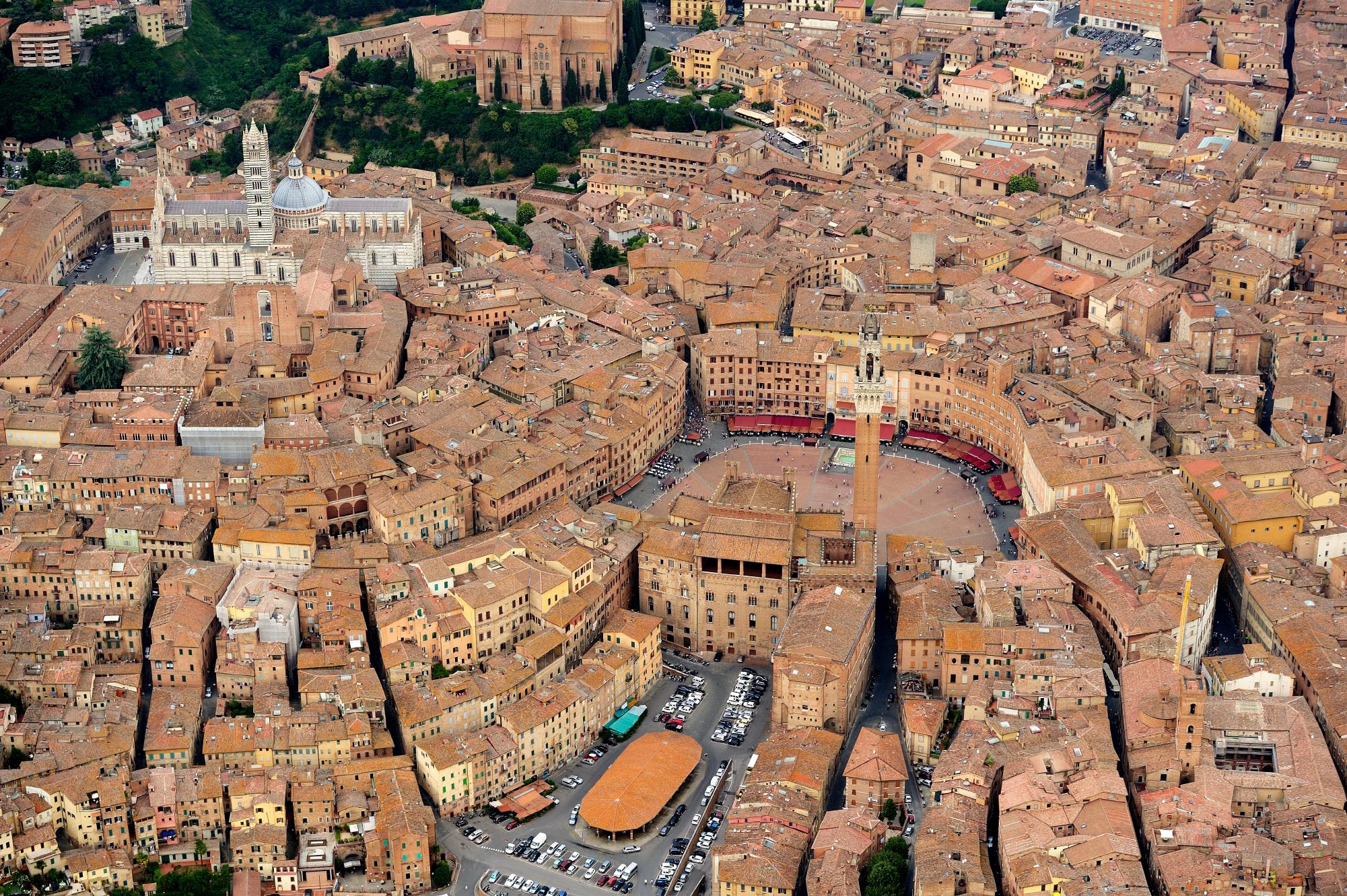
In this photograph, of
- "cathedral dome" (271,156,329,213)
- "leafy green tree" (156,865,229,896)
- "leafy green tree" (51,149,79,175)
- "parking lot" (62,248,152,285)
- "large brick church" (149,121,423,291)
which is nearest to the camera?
"leafy green tree" (156,865,229,896)

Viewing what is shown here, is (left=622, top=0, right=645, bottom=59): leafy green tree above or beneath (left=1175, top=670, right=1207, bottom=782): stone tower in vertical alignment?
above

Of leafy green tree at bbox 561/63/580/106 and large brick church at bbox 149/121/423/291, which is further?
leafy green tree at bbox 561/63/580/106

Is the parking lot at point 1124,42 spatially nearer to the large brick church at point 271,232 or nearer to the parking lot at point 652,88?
the parking lot at point 652,88

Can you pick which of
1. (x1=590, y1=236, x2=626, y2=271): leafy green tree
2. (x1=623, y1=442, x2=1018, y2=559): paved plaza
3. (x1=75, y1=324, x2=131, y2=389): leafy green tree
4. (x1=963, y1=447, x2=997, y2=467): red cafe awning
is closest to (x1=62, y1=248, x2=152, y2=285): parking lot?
(x1=75, y1=324, x2=131, y2=389): leafy green tree

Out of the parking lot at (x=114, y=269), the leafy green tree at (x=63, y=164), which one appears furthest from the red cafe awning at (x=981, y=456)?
the leafy green tree at (x=63, y=164)

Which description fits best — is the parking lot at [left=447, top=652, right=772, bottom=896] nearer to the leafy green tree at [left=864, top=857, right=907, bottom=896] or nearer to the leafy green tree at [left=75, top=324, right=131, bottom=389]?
the leafy green tree at [left=864, top=857, right=907, bottom=896]

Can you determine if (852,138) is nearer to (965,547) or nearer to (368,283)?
(368,283)

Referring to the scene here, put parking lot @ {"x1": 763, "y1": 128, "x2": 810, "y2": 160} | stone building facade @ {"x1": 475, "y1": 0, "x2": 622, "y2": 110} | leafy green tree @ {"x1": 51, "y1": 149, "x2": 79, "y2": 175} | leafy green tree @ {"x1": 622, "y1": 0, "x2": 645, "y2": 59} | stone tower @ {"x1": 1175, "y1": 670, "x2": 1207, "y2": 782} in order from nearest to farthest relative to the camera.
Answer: stone tower @ {"x1": 1175, "y1": 670, "x2": 1207, "y2": 782}, leafy green tree @ {"x1": 51, "y1": 149, "x2": 79, "y2": 175}, parking lot @ {"x1": 763, "y1": 128, "x2": 810, "y2": 160}, stone building facade @ {"x1": 475, "y1": 0, "x2": 622, "y2": 110}, leafy green tree @ {"x1": 622, "y1": 0, "x2": 645, "y2": 59}

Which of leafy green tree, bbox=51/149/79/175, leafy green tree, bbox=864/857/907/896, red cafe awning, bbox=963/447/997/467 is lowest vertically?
leafy green tree, bbox=864/857/907/896
